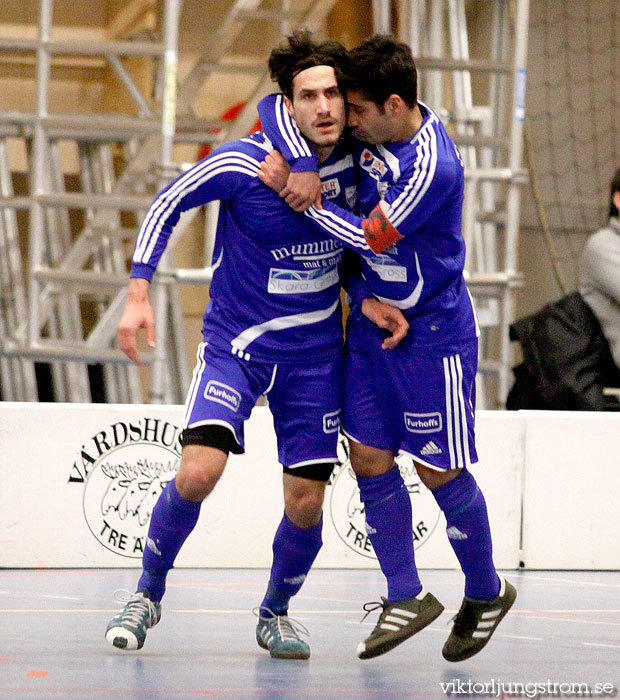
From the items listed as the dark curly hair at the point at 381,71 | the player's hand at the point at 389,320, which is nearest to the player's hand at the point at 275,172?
the dark curly hair at the point at 381,71

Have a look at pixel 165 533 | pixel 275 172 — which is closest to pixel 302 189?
pixel 275 172

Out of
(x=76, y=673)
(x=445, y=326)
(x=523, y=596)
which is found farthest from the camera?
(x=523, y=596)

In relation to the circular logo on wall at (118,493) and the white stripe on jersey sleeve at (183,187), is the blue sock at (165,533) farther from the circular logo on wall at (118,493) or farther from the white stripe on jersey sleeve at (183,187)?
the circular logo on wall at (118,493)

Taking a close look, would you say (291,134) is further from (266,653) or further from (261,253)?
(266,653)

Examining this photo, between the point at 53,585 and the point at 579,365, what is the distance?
2.75 m

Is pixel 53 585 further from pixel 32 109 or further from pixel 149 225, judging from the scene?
pixel 32 109

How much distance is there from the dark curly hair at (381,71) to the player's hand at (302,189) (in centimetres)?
25

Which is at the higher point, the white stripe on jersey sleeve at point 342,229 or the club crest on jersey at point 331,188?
the club crest on jersey at point 331,188

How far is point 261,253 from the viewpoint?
338cm

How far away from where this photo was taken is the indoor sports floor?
2.99m

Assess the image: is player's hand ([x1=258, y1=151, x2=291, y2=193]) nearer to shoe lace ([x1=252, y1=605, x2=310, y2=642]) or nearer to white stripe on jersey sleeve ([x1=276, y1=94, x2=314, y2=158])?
white stripe on jersey sleeve ([x1=276, y1=94, x2=314, y2=158])

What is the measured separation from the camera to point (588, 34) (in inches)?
340

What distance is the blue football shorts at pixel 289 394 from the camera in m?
3.34

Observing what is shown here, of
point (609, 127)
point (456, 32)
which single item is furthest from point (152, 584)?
point (609, 127)
